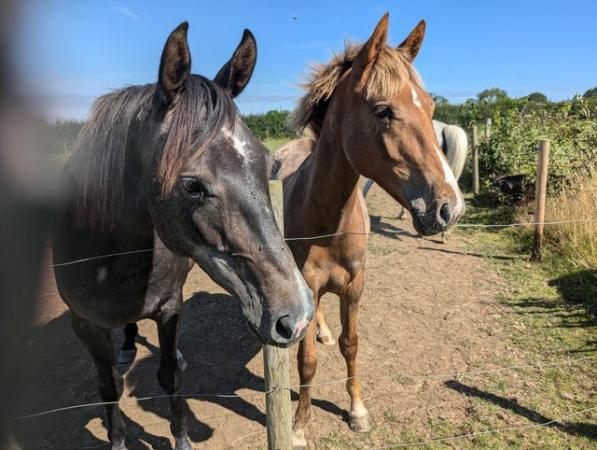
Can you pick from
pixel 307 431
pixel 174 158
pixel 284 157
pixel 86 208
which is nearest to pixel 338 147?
pixel 174 158

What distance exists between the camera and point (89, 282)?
1932mm

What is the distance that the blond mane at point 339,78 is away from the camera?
6.36 ft

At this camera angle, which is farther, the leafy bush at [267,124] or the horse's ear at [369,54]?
the leafy bush at [267,124]

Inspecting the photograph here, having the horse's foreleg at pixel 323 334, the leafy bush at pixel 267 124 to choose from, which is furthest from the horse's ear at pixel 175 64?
the leafy bush at pixel 267 124

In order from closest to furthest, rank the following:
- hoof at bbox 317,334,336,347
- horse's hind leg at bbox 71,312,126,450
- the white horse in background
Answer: horse's hind leg at bbox 71,312,126,450 < hoof at bbox 317,334,336,347 < the white horse in background

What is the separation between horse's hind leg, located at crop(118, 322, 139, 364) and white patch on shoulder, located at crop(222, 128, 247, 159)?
9.48ft

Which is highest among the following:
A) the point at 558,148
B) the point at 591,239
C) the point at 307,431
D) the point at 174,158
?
the point at 558,148

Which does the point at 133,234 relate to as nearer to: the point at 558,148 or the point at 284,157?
the point at 284,157

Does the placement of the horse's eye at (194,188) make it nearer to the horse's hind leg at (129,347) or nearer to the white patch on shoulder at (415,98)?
the white patch on shoulder at (415,98)

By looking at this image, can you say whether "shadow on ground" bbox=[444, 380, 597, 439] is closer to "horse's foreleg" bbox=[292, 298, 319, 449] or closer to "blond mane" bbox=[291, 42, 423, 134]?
"horse's foreleg" bbox=[292, 298, 319, 449]

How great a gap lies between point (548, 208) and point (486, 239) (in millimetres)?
1050

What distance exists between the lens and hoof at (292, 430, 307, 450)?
8.52 feet

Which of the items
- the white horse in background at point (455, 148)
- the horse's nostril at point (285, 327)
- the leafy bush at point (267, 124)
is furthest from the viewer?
the leafy bush at point (267, 124)

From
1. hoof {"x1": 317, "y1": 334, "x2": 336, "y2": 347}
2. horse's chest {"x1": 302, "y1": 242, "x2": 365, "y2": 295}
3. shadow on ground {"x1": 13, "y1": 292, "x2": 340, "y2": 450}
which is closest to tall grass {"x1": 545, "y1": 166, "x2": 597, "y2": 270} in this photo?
hoof {"x1": 317, "y1": 334, "x2": 336, "y2": 347}
